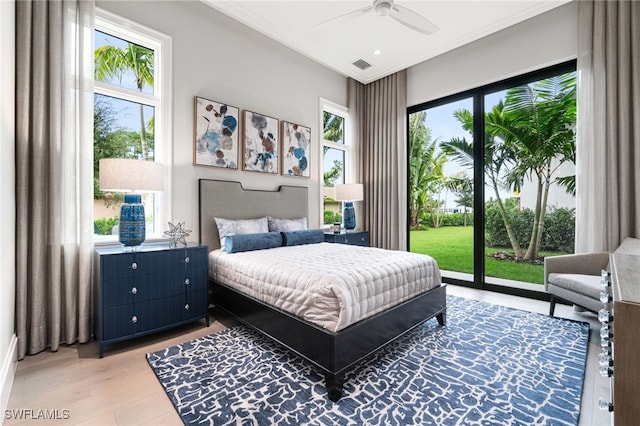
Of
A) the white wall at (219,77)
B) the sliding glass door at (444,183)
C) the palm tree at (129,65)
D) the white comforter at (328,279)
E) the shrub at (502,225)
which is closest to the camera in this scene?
the white comforter at (328,279)

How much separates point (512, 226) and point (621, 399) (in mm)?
3787

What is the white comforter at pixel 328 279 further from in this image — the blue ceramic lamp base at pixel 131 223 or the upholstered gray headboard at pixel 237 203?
the blue ceramic lamp base at pixel 131 223

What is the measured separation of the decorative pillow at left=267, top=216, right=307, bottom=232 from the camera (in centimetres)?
371

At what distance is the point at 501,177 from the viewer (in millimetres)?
3949

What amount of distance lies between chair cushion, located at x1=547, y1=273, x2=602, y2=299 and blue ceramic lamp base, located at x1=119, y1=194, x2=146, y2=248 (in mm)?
3778

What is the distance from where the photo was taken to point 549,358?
2.13m

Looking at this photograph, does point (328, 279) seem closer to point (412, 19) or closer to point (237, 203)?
point (237, 203)

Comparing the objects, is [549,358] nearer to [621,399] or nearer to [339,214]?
[621,399]

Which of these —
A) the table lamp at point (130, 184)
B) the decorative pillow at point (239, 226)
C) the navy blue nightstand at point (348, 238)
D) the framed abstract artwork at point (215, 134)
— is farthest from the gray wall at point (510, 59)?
the table lamp at point (130, 184)

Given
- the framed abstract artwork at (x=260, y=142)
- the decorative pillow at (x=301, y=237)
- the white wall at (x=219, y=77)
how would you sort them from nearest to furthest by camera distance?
the white wall at (x=219, y=77), the decorative pillow at (x=301, y=237), the framed abstract artwork at (x=260, y=142)

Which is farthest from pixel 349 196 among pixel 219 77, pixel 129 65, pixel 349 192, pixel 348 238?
pixel 129 65

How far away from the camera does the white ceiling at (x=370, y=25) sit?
3246 millimetres

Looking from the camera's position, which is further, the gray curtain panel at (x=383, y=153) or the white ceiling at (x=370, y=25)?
the gray curtain panel at (x=383, y=153)

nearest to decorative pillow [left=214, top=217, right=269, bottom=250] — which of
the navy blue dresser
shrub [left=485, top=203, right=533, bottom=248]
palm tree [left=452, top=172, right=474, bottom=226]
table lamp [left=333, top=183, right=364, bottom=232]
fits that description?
the navy blue dresser
